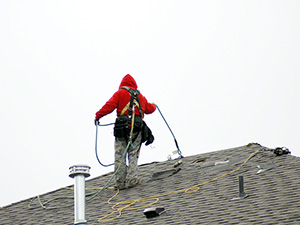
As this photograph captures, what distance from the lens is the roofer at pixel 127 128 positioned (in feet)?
39.8

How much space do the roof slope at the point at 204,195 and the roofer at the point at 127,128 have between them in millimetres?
276

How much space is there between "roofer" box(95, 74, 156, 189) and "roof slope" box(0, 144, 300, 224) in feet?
0.91

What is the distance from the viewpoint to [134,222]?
1002 cm

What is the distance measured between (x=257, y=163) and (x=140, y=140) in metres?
2.15

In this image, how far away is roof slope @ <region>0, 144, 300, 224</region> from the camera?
9.23m

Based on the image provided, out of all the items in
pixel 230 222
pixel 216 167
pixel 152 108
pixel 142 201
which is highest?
pixel 152 108

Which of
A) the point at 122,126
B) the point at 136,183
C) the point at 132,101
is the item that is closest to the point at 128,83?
the point at 132,101

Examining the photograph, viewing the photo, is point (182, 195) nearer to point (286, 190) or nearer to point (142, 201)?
point (142, 201)

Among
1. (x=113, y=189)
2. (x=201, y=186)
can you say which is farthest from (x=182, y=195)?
(x=113, y=189)

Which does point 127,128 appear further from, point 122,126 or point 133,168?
point 133,168

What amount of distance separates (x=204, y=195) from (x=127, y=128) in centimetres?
215

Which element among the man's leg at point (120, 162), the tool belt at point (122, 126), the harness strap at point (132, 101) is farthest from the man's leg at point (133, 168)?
the harness strap at point (132, 101)

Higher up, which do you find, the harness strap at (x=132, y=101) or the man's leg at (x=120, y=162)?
the harness strap at (x=132, y=101)

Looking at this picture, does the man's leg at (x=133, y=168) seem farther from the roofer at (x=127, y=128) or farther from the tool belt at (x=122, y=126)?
the tool belt at (x=122, y=126)
